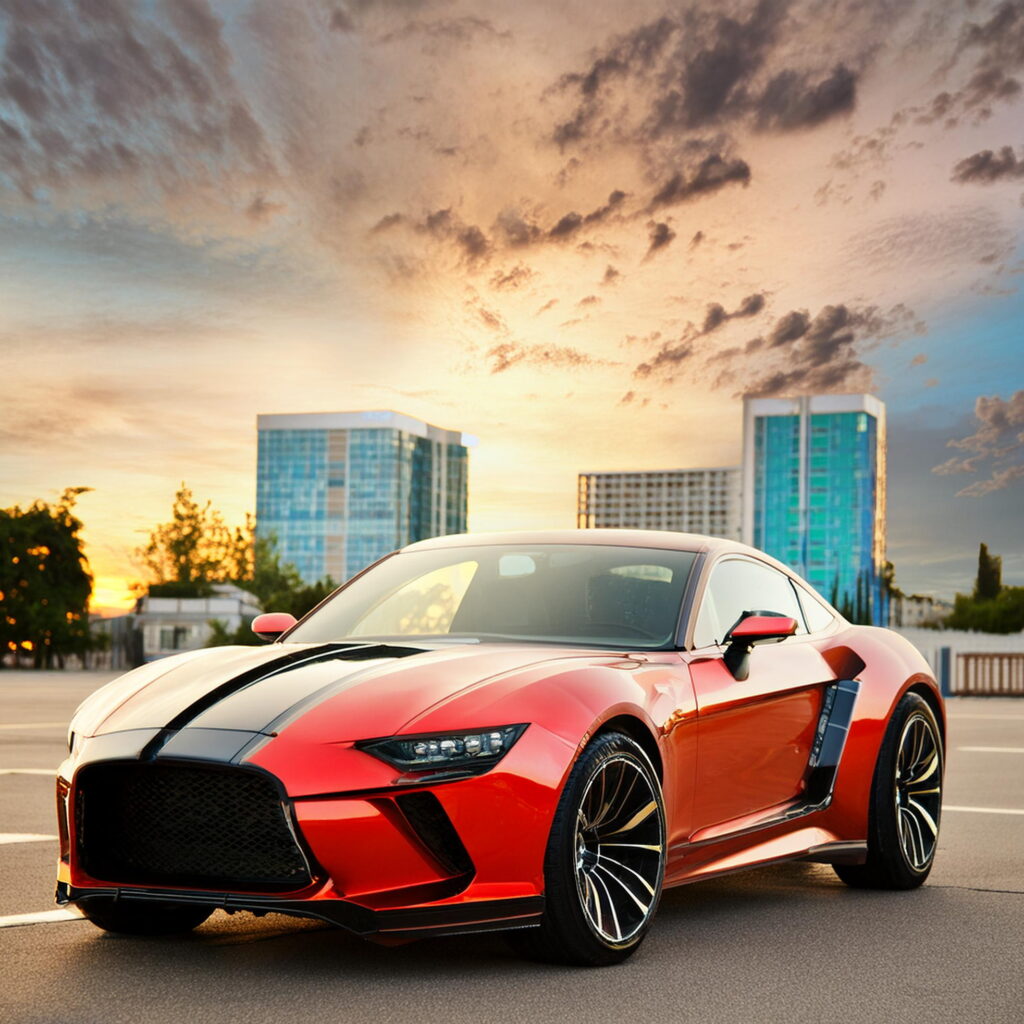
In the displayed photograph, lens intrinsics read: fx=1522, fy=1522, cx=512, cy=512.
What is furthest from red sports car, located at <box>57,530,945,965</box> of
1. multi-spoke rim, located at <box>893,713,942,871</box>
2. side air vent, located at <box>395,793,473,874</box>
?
multi-spoke rim, located at <box>893,713,942,871</box>

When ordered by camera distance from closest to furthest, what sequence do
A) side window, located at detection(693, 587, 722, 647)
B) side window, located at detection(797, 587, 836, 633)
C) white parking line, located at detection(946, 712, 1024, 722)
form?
1. side window, located at detection(693, 587, 722, 647)
2. side window, located at detection(797, 587, 836, 633)
3. white parking line, located at detection(946, 712, 1024, 722)

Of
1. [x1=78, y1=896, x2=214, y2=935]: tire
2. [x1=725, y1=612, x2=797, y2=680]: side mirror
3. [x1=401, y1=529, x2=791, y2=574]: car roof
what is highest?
[x1=401, y1=529, x2=791, y2=574]: car roof

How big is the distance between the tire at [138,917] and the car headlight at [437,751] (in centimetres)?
120

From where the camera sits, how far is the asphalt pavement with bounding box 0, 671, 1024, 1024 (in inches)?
167

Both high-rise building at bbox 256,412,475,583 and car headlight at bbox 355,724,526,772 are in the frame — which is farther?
high-rise building at bbox 256,412,475,583

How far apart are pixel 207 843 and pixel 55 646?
2689 inches

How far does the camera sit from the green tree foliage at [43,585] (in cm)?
6925

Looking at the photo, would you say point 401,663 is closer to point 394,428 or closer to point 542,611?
point 542,611

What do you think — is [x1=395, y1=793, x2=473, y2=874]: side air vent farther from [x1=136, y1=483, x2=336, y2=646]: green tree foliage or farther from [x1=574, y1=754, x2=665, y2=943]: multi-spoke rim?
[x1=136, y1=483, x2=336, y2=646]: green tree foliage

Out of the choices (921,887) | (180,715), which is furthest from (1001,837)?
(180,715)

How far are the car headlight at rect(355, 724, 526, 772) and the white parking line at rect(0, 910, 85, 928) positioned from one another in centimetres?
183

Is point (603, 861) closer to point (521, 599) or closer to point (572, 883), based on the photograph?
point (572, 883)

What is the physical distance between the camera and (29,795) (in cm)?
1006

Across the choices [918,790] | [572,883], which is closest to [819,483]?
[918,790]
